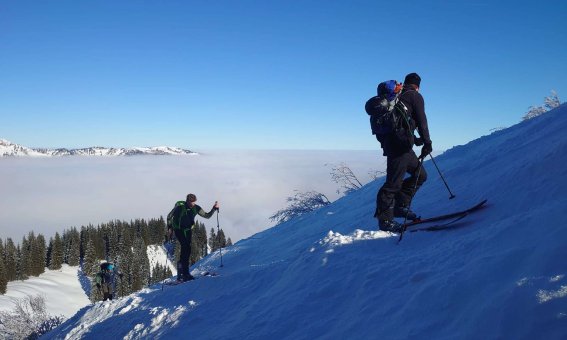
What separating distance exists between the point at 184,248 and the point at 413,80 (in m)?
→ 8.40

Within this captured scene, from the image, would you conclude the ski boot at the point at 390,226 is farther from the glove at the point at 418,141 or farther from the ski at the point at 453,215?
the glove at the point at 418,141

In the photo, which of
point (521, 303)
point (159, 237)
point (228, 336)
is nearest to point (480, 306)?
point (521, 303)

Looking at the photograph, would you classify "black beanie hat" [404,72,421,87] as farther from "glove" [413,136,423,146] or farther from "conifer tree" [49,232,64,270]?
"conifer tree" [49,232,64,270]

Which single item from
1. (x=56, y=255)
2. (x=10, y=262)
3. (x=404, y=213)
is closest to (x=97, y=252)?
(x=56, y=255)

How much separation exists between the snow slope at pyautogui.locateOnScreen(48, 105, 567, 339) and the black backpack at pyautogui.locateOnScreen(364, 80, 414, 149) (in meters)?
1.87

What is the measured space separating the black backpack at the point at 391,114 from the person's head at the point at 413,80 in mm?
502

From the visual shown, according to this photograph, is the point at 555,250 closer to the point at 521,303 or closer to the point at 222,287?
the point at 521,303

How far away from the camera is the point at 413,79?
727 centimetres

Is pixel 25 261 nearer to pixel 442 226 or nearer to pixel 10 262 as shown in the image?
pixel 10 262

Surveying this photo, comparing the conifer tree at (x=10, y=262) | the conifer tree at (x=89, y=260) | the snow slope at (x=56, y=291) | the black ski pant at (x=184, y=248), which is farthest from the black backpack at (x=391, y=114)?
the conifer tree at (x=10, y=262)

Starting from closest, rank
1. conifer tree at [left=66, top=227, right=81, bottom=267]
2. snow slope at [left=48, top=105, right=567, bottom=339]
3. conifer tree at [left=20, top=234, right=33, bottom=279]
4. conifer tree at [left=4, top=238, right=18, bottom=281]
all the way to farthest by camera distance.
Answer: snow slope at [left=48, top=105, right=567, bottom=339]
conifer tree at [left=4, top=238, right=18, bottom=281]
conifer tree at [left=20, top=234, right=33, bottom=279]
conifer tree at [left=66, top=227, right=81, bottom=267]

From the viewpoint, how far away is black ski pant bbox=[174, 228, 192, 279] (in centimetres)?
1137

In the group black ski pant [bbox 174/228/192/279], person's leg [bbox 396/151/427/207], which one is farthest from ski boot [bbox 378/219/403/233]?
black ski pant [bbox 174/228/192/279]

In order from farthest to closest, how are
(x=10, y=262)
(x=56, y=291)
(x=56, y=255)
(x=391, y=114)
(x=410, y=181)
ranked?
(x=56, y=255), (x=10, y=262), (x=56, y=291), (x=410, y=181), (x=391, y=114)
